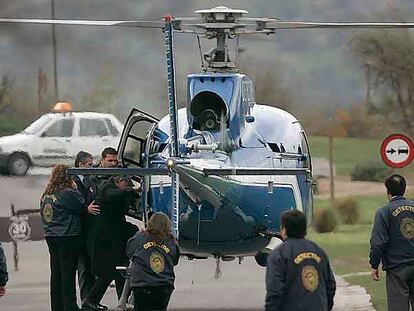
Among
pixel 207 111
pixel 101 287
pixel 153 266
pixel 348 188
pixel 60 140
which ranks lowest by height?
pixel 348 188

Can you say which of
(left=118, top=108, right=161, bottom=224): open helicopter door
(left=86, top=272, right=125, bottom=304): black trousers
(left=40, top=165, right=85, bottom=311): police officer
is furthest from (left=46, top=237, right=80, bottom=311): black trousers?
(left=118, top=108, right=161, bottom=224): open helicopter door

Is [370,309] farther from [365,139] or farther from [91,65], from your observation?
[91,65]

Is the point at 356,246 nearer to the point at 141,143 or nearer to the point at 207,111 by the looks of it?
the point at 141,143

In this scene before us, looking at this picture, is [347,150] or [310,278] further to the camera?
[347,150]

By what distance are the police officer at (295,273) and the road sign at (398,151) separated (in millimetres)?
9120

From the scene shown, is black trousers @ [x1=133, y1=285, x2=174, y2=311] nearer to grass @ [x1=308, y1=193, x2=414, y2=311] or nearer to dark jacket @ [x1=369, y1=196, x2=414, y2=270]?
dark jacket @ [x1=369, y1=196, x2=414, y2=270]

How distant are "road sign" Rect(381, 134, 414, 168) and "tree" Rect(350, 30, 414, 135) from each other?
13.1 metres

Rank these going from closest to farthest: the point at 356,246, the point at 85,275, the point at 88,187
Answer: the point at 88,187
the point at 85,275
the point at 356,246

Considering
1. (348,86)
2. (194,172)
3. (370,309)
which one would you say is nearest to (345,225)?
(348,86)

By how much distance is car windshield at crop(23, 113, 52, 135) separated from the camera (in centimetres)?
2922

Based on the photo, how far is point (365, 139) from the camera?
32.4 meters

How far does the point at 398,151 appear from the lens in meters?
19.7

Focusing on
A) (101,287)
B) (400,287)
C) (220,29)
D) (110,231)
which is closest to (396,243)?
(400,287)

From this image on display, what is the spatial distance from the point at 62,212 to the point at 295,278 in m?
4.52
